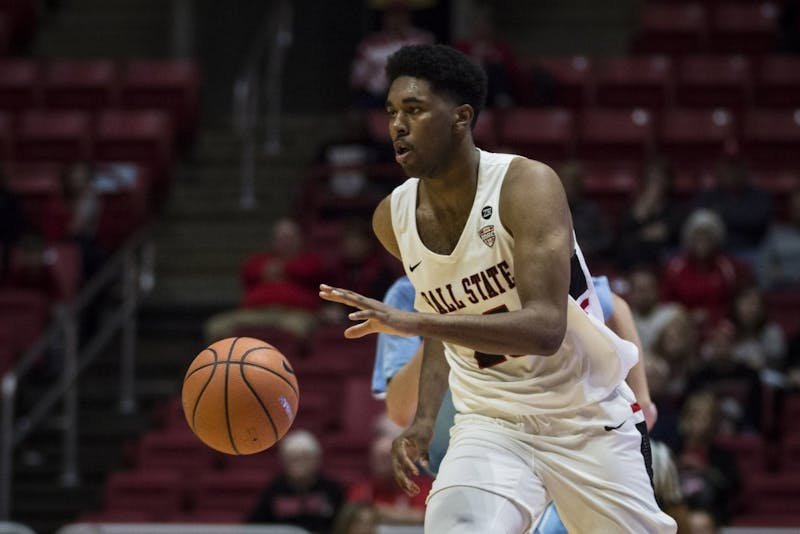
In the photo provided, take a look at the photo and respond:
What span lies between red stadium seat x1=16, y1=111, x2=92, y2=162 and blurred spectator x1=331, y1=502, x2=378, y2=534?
6338 mm

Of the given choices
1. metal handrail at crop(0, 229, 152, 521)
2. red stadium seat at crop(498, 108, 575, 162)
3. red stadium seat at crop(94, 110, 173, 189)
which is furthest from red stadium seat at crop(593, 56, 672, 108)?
metal handrail at crop(0, 229, 152, 521)

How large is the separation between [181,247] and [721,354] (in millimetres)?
5407

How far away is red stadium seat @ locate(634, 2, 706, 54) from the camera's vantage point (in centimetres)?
1352

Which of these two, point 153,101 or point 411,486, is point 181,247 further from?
point 411,486

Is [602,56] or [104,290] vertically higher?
[602,56]

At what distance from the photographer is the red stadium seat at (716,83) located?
12.7m

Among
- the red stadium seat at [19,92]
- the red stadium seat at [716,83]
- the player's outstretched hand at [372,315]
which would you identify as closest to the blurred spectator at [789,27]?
the red stadium seat at [716,83]

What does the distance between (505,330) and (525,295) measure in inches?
6.0

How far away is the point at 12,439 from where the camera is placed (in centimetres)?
989

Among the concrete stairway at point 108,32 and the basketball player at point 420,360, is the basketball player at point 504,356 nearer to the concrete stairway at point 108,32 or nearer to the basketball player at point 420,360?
the basketball player at point 420,360

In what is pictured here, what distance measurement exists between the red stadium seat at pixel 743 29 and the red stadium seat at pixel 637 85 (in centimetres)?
92

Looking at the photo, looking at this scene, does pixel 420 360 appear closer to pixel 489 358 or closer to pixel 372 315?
pixel 489 358

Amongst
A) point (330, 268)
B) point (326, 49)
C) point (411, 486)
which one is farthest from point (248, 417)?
point (326, 49)

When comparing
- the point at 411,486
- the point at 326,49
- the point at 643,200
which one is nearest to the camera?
the point at 411,486
